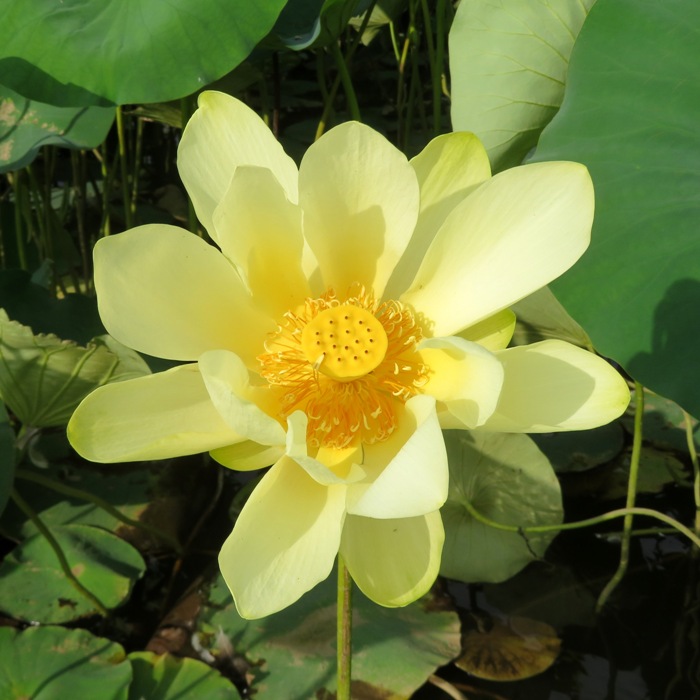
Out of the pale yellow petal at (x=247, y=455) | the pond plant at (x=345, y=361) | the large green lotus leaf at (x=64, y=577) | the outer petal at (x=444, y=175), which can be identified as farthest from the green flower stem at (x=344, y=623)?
the large green lotus leaf at (x=64, y=577)

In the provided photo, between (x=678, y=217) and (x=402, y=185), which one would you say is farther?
(x=678, y=217)

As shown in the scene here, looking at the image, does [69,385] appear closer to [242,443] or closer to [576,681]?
[242,443]

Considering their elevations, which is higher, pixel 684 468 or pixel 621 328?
pixel 621 328

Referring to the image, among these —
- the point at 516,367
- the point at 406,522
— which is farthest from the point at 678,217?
the point at 406,522

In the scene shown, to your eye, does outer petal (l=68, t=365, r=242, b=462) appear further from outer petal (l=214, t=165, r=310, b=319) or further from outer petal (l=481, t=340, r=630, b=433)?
outer petal (l=481, t=340, r=630, b=433)

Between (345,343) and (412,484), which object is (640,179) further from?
(412,484)

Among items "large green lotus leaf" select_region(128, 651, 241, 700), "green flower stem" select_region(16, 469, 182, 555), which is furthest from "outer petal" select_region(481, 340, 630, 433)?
"green flower stem" select_region(16, 469, 182, 555)
